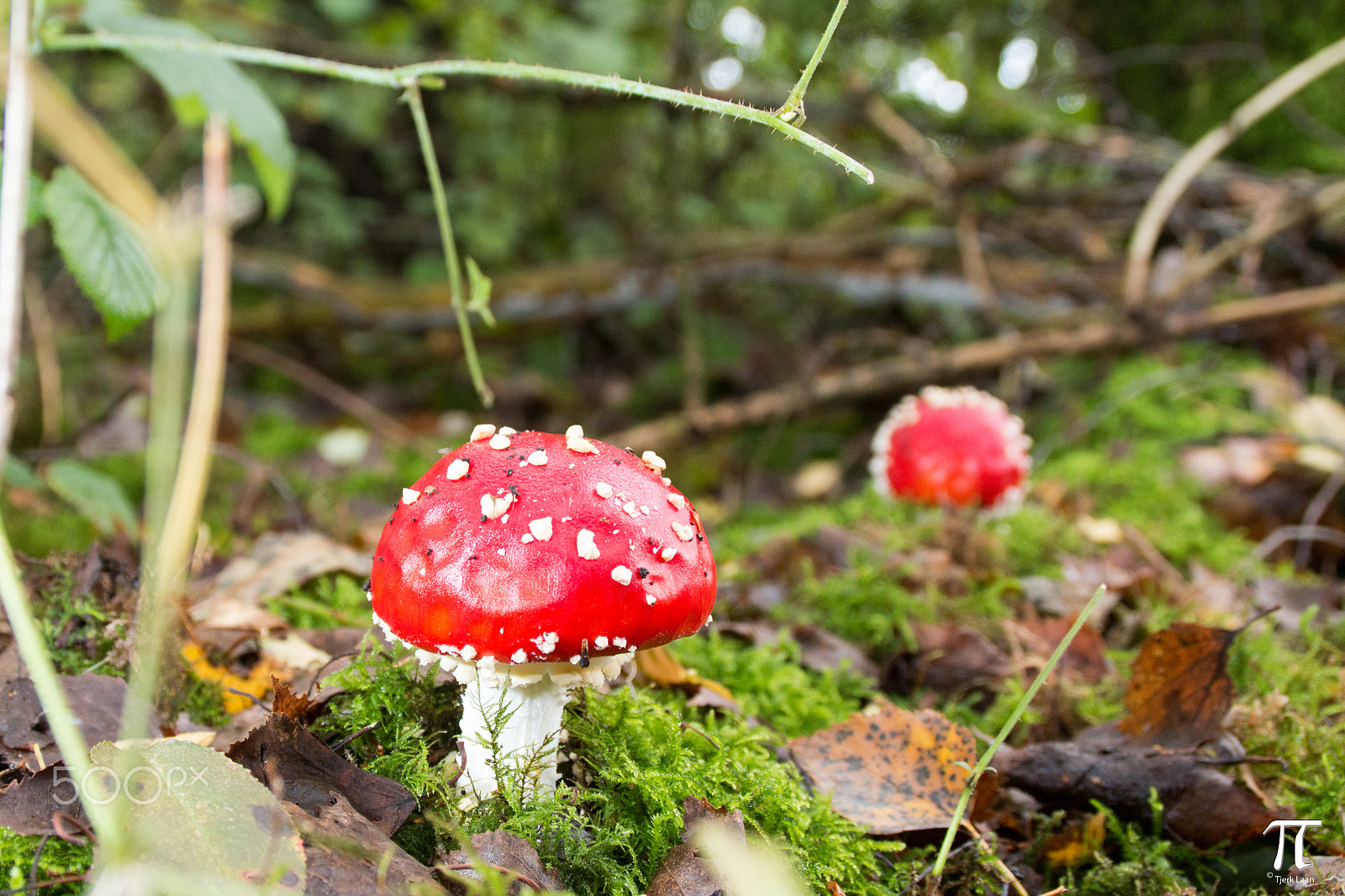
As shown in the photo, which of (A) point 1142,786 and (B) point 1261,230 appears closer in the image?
(A) point 1142,786

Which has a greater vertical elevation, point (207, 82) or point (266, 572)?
point (207, 82)

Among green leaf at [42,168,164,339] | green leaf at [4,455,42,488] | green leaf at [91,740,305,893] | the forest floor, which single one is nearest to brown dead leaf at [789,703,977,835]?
the forest floor

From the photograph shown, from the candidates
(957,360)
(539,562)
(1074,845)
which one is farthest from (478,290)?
(957,360)

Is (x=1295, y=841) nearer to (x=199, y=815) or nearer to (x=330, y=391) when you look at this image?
(x=199, y=815)

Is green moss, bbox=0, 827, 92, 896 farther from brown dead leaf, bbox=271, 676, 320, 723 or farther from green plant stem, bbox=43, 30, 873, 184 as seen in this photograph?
green plant stem, bbox=43, 30, 873, 184

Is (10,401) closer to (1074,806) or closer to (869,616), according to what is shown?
(1074,806)
